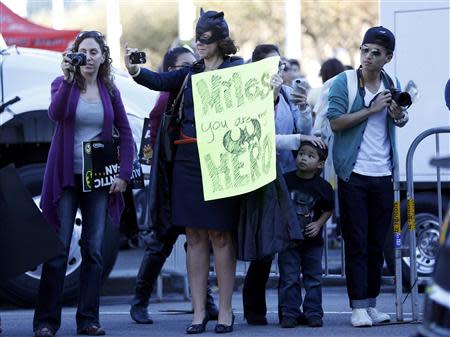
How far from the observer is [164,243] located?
968 cm

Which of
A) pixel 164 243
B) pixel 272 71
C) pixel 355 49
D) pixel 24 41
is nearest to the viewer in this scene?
pixel 272 71

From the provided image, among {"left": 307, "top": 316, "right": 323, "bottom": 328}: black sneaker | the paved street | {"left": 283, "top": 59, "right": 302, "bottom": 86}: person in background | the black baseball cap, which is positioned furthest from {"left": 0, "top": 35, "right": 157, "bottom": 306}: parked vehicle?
the black baseball cap

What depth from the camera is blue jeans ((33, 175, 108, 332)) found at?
8.68m

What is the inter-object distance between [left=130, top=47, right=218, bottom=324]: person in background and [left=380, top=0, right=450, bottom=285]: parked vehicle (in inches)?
121

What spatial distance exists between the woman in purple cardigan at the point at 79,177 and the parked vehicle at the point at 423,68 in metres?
4.02

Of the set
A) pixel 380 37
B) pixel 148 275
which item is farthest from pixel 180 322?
pixel 380 37

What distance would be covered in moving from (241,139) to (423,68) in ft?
13.4

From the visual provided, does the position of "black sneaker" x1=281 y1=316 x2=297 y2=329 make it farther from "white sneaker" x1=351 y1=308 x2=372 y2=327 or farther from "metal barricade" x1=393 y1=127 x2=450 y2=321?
"metal barricade" x1=393 y1=127 x2=450 y2=321

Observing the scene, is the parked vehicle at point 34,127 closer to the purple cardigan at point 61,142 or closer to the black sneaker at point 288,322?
the purple cardigan at point 61,142

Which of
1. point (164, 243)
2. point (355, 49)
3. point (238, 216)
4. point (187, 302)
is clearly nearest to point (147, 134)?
point (164, 243)

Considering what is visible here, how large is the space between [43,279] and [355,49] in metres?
31.4

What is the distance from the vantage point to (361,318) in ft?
29.7

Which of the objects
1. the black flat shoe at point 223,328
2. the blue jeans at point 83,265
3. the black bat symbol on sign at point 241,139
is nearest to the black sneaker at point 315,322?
the black flat shoe at point 223,328

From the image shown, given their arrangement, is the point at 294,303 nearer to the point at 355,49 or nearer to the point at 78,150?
the point at 78,150
